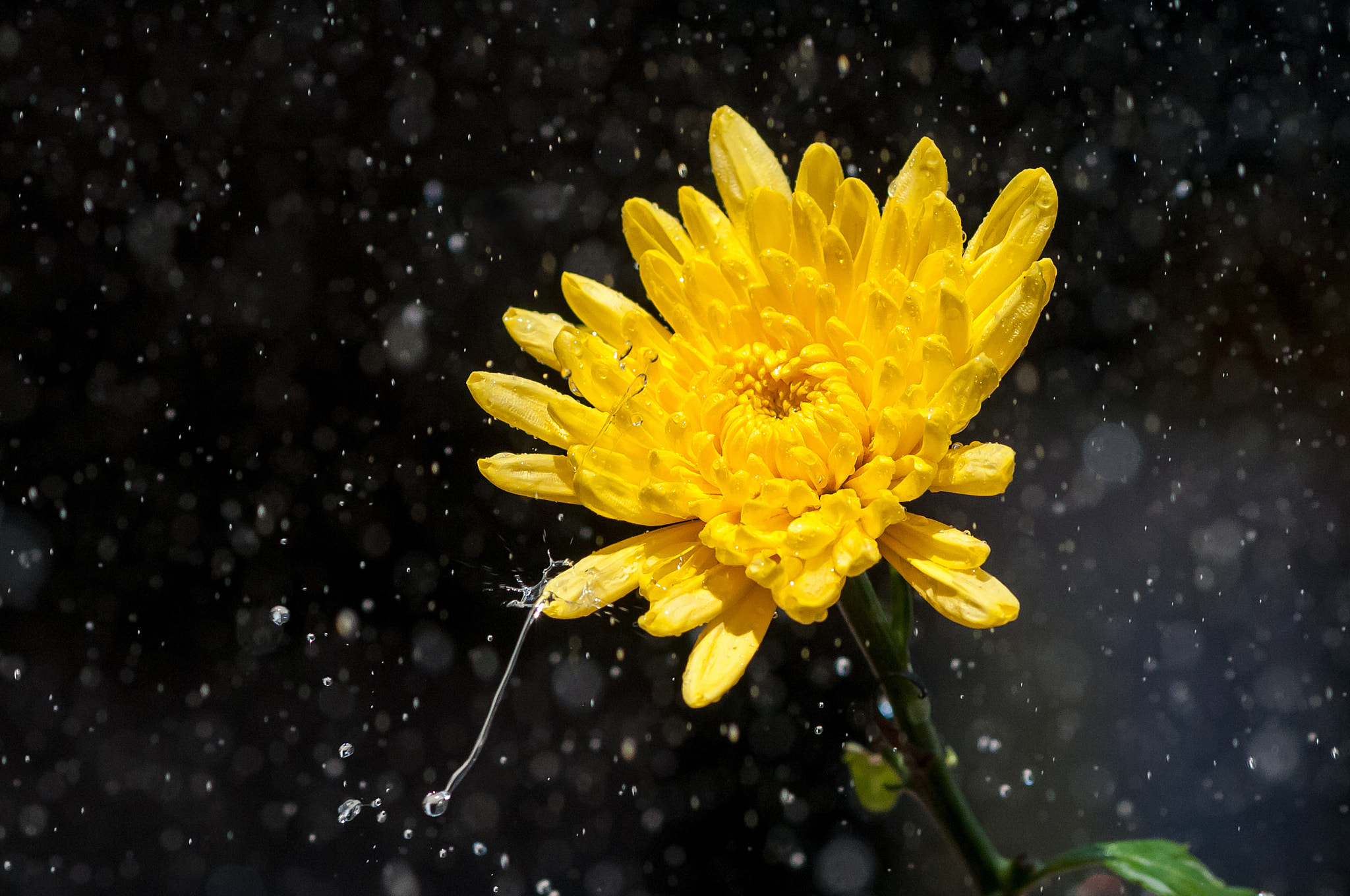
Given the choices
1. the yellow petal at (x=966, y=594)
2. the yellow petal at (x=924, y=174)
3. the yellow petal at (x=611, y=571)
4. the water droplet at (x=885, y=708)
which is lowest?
the water droplet at (x=885, y=708)

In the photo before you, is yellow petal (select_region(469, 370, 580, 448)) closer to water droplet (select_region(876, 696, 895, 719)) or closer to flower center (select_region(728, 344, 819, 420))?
flower center (select_region(728, 344, 819, 420))

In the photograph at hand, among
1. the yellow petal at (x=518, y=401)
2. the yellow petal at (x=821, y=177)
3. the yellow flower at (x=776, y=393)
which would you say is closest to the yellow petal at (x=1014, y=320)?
the yellow flower at (x=776, y=393)

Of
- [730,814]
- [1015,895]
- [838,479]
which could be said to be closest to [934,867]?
[730,814]

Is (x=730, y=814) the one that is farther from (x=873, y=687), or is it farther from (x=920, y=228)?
(x=920, y=228)

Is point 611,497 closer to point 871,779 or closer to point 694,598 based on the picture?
point 694,598

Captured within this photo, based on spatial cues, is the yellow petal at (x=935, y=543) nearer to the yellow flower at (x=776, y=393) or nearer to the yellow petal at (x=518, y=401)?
the yellow flower at (x=776, y=393)

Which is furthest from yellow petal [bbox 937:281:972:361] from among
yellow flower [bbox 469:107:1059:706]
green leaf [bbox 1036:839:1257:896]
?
green leaf [bbox 1036:839:1257:896]

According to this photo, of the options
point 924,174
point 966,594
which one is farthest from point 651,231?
point 966,594
